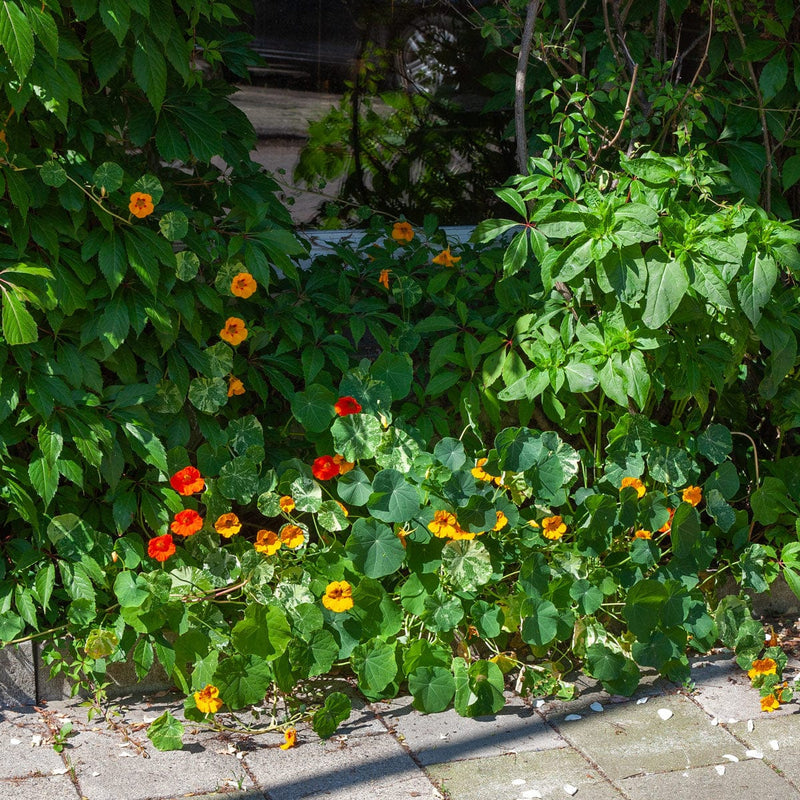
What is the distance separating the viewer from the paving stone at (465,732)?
8.86 feet

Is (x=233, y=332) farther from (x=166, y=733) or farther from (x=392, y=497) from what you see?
(x=166, y=733)

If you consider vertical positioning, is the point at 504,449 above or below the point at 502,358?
below

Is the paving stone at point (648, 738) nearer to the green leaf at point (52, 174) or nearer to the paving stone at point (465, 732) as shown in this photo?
the paving stone at point (465, 732)

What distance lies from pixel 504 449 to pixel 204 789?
1226mm

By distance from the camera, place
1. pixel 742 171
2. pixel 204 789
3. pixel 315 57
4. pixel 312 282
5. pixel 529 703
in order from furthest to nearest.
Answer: pixel 315 57 → pixel 742 171 → pixel 312 282 → pixel 529 703 → pixel 204 789

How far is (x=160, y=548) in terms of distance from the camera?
108 inches

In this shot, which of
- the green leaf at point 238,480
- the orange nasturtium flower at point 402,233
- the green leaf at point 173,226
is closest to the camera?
the green leaf at point 173,226

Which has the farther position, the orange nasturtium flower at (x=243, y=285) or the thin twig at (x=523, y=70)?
the thin twig at (x=523, y=70)

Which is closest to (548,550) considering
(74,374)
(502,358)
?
(502,358)

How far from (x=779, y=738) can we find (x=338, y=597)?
1.26 metres

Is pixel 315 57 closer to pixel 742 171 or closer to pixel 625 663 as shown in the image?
pixel 742 171

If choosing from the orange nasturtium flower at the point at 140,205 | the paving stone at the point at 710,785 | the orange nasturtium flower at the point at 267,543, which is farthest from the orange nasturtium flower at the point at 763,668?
the orange nasturtium flower at the point at 140,205

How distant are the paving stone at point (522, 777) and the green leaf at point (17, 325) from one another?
1468 millimetres

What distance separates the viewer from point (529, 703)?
294 centimetres
